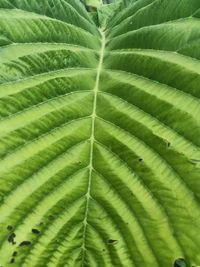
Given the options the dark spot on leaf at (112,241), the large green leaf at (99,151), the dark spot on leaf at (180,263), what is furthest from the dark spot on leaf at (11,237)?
the dark spot on leaf at (180,263)

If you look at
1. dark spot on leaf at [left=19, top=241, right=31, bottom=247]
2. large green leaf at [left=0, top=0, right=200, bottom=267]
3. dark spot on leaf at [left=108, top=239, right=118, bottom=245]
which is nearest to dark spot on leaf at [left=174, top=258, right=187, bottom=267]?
large green leaf at [left=0, top=0, right=200, bottom=267]

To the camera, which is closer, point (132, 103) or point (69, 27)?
point (132, 103)

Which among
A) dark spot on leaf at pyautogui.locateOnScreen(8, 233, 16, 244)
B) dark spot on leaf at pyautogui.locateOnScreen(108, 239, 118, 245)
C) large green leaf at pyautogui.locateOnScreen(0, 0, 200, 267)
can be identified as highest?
large green leaf at pyautogui.locateOnScreen(0, 0, 200, 267)

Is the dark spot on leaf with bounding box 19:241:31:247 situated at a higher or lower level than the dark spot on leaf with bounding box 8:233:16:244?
lower

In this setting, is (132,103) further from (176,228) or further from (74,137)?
(176,228)

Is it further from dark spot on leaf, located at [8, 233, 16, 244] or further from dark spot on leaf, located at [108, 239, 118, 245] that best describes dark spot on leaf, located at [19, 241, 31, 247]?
dark spot on leaf, located at [108, 239, 118, 245]

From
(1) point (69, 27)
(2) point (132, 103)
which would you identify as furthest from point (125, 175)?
(1) point (69, 27)

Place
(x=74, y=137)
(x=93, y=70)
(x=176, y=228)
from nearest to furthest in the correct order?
(x=176, y=228) < (x=74, y=137) < (x=93, y=70)

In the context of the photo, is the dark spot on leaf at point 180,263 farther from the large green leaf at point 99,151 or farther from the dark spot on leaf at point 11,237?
the dark spot on leaf at point 11,237
